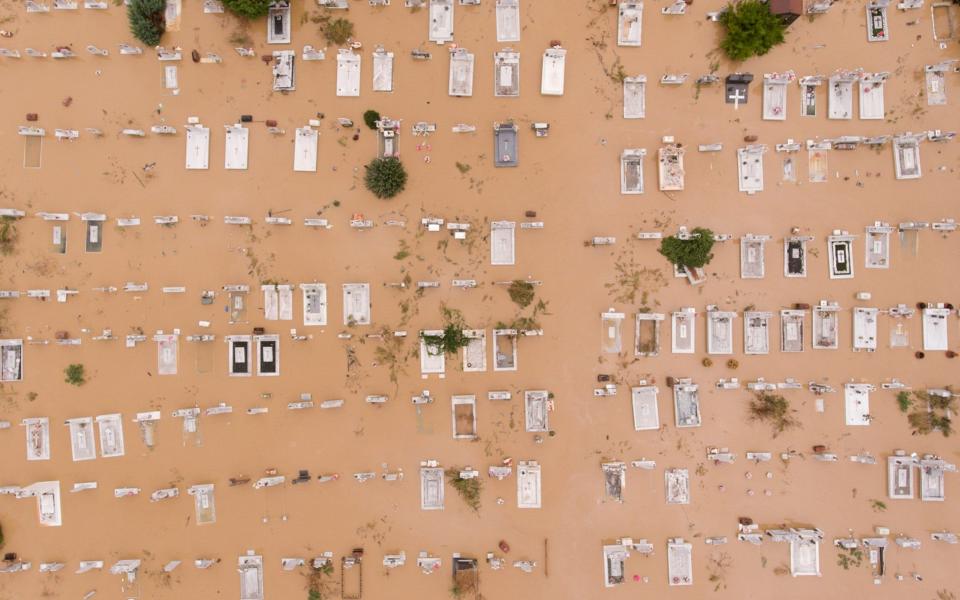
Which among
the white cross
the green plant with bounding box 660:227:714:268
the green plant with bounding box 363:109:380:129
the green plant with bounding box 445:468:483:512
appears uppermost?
the white cross

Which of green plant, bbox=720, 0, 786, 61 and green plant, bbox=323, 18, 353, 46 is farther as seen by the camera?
green plant, bbox=323, 18, 353, 46

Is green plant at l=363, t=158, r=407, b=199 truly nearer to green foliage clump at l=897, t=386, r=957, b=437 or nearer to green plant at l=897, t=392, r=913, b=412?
green plant at l=897, t=392, r=913, b=412

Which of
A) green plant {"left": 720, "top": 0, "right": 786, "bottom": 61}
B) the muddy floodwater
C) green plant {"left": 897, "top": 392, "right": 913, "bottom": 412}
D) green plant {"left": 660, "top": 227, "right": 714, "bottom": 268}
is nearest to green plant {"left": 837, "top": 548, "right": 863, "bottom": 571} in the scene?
the muddy floodwater

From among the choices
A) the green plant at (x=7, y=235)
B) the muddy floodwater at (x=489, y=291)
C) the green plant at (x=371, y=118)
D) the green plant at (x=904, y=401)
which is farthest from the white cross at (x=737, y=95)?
the green plant at (x=7, y=235)

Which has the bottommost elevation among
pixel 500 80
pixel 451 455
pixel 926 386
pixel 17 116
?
pixel 451 455

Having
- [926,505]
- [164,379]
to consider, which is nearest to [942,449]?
[926,505]

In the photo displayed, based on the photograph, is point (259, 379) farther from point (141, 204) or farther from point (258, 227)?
point (141, 204)

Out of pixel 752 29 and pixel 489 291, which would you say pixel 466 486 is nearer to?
pixel 489 291
